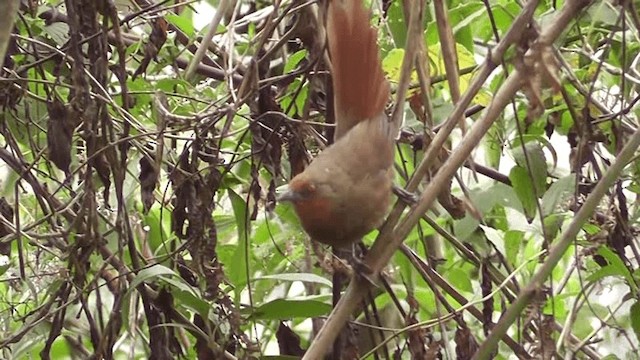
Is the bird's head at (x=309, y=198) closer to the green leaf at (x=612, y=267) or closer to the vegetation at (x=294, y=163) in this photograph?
the vegetation at (x=294, y=163)

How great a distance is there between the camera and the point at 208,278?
146cm

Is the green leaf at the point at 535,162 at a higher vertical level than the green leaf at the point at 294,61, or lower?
lower

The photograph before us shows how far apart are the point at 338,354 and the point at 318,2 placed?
54cm

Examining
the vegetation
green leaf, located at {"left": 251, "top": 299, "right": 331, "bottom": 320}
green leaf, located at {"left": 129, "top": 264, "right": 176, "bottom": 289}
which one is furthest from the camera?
green leaf, located at {"left": 251, "top": 299, "right": 331, "bottom": 320}

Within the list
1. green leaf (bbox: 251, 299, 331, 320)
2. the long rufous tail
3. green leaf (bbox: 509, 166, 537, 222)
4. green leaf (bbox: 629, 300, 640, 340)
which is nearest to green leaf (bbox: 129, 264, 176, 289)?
green leaf (bbox: 251, 299, 331, 320)

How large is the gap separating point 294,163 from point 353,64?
21 centimetres

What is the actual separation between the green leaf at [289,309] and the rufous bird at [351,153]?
10 cm

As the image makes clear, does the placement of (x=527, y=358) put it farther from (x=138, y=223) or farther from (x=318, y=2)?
(x=138, y=223)

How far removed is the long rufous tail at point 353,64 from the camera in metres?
1.50

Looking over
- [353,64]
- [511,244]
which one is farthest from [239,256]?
[511,244]

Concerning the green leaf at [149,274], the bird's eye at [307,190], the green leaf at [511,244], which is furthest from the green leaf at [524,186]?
the green leaf at [149,274]

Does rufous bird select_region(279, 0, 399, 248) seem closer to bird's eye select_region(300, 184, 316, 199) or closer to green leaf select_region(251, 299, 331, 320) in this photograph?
bird's eye select_region(300, 184, 316, 199)

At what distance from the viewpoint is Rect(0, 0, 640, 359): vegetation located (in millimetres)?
1277

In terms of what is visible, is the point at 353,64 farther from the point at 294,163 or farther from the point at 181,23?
the point at 181,23
